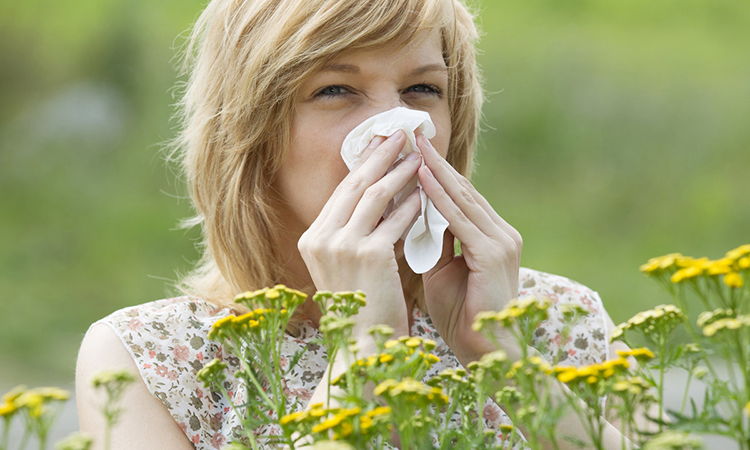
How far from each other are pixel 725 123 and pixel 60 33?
600 centimetres

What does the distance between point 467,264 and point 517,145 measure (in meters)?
4.97

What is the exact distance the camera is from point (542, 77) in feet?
21.1

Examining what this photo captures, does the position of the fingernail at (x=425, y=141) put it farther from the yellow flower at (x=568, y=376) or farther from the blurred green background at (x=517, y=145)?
the blurred green background at (x=517, y=145)

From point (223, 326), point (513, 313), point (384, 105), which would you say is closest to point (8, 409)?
point (223, 326)

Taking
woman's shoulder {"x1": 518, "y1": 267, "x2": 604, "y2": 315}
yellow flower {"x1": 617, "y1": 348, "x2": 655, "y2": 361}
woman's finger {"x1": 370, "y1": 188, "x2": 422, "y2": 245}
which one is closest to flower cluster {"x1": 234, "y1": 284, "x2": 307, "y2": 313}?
yellow flower {"x1": 617, "y1": 348, "x2": 655, "y2": 361}

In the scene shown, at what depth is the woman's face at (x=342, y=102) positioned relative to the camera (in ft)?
5.13

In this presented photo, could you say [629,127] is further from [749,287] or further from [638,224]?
[749,287]

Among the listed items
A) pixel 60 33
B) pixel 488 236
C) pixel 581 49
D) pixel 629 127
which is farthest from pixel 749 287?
pixel 60 33

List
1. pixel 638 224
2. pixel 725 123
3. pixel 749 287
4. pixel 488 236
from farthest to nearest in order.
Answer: pixel 725 123 < pixel 638 224 < pixel 488 236 < pixel 749 287

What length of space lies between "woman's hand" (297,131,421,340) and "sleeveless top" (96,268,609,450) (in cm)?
22

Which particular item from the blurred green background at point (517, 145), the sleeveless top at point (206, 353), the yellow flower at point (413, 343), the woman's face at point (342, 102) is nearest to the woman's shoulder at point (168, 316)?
the sleeveless top at point (206, 353)

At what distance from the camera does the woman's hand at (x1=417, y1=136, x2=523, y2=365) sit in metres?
1.37

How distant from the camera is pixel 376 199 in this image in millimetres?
1355

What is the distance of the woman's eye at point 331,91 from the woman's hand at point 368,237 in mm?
169
